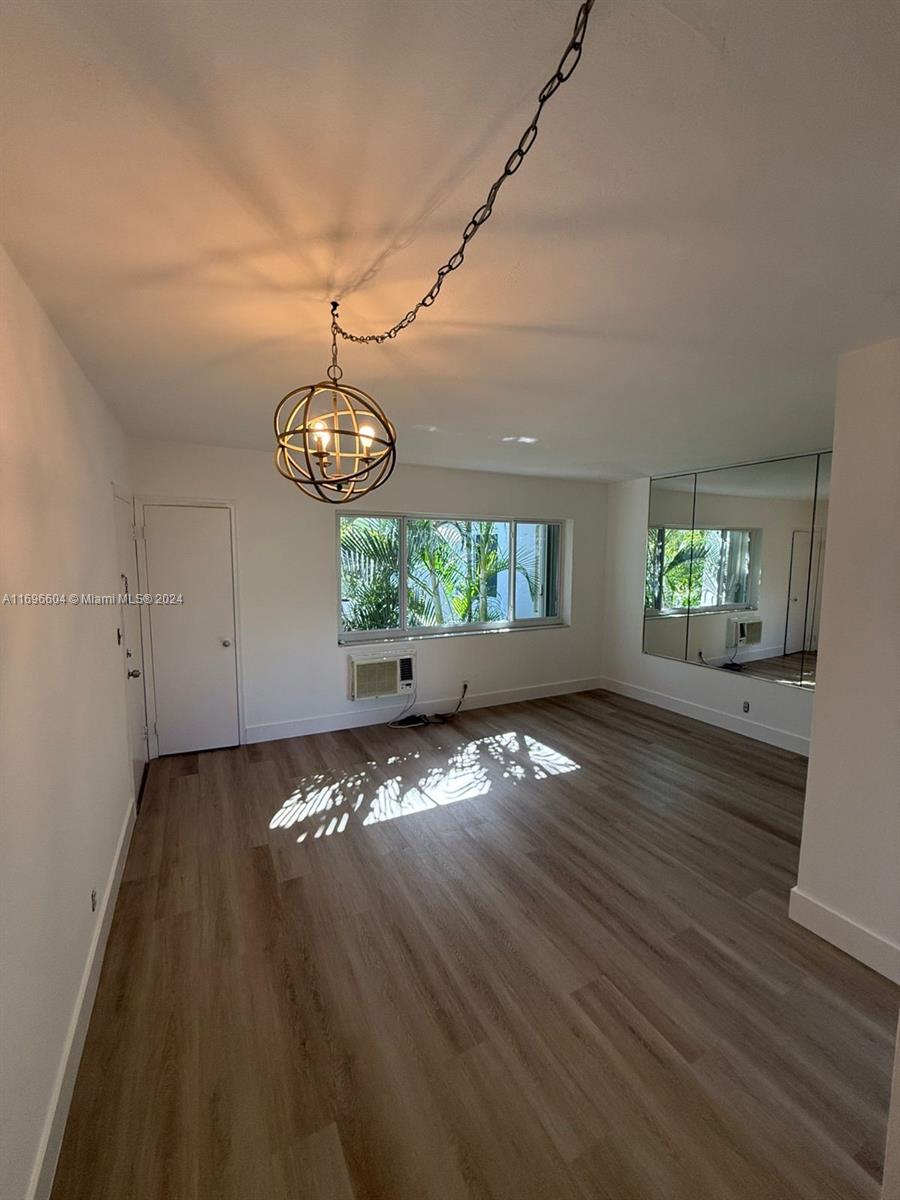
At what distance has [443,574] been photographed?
500 centimetres

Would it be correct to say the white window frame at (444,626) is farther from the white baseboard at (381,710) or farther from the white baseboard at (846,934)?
the white baseboard at (846,934)

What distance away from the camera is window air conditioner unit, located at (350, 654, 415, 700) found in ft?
14.6

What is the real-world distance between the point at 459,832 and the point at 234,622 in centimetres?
251

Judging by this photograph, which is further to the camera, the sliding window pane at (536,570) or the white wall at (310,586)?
the sliding window pane at (536,570)

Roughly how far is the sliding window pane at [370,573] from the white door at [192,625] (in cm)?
102

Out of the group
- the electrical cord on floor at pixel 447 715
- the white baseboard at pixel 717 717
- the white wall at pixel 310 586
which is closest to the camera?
the white wall at pixel 310 586

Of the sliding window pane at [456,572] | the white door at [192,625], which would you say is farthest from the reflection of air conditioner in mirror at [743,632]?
the white door at [192,625]

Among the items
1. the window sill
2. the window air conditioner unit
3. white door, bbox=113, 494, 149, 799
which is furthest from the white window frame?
white door, bbox=113, 494, 149, 799

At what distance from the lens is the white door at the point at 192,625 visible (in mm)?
3698

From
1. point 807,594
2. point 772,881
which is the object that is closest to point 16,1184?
point 772,881

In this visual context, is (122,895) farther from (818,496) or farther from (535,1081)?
(818,496)

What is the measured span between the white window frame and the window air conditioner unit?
23cm

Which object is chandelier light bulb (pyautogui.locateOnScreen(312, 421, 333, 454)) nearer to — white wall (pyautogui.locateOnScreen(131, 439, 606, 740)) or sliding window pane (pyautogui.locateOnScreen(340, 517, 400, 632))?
white wall (pyautogui.locateOnScreen(131, 439, 606, 740))

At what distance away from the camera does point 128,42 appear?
758 millimetres
